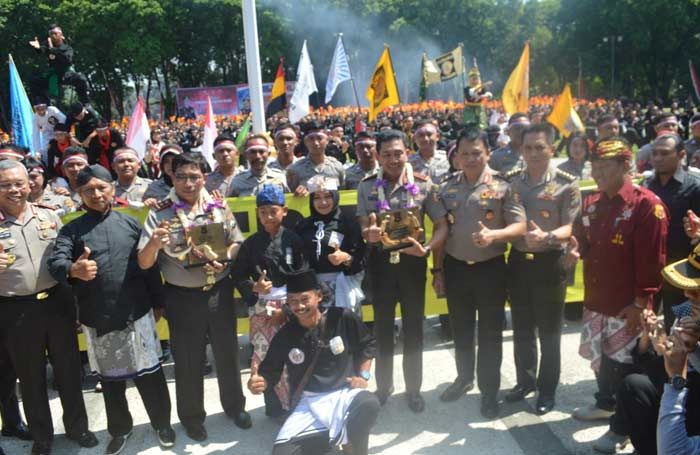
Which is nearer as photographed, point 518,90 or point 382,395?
point 382,395

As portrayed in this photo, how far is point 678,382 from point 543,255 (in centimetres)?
172

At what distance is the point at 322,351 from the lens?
3.96 meters

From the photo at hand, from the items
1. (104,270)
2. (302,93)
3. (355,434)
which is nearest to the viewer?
(355,434)

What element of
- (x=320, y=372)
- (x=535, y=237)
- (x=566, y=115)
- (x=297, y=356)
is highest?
(x=566, y=115)

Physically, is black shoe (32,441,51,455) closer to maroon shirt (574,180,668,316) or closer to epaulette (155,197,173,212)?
epaulette (155,197,173,212)

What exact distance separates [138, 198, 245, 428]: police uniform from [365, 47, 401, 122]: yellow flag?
5.63m

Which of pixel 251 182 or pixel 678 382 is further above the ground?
pixel 251 182

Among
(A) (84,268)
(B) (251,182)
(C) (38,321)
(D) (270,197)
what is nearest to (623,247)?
(D) (270,197)

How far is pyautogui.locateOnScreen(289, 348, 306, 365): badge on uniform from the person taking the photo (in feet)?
12.9

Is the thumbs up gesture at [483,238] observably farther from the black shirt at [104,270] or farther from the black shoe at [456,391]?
the black shirt at [104,270]

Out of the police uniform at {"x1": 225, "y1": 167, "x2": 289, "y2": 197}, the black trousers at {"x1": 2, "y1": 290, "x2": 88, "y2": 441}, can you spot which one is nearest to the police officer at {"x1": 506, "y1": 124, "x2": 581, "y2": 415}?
the police uniform at {"x1": 225, "y1": 167, "x2": 289, "y2": 197}

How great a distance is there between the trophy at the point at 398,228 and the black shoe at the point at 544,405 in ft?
5.17

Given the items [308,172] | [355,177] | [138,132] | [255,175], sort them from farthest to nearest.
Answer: [138,132] → [355,177] → [308,172] → [255,175]

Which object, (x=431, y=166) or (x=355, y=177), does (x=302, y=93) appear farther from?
(x=431, y=166)
